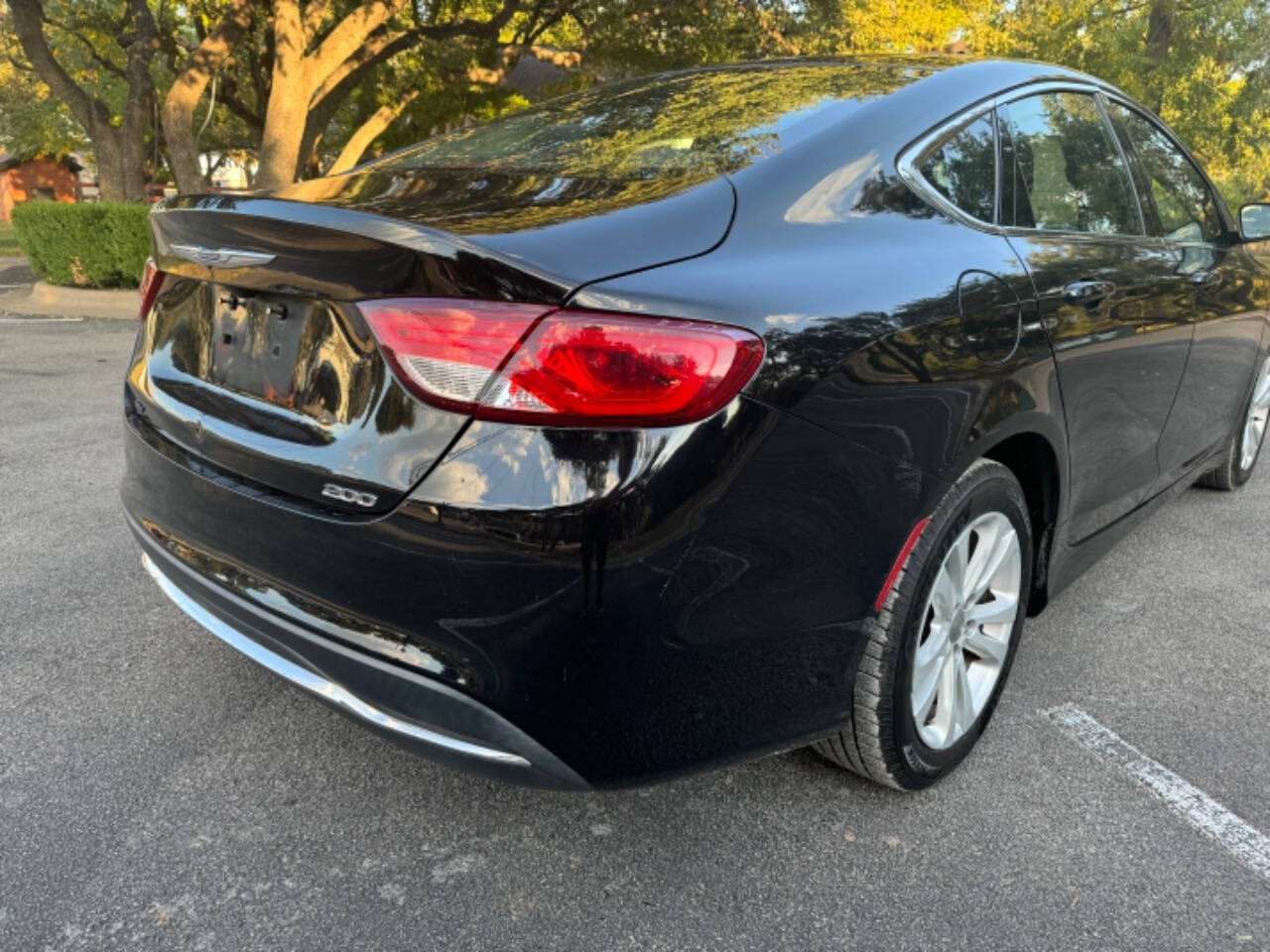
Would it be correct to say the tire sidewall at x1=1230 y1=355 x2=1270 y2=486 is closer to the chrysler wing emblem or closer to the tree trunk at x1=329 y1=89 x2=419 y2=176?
the chrysler wing emblem

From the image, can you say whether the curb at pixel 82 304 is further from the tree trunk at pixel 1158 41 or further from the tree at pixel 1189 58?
the tree trunk at pixel 1158 41

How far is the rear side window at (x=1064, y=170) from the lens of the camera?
8.05 feet

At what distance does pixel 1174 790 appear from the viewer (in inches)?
90.5

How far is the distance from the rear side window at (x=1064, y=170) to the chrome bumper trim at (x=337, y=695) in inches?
68.1

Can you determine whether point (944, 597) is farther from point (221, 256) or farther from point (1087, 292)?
point (221, 256)

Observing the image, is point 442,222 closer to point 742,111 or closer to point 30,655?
point 742,111

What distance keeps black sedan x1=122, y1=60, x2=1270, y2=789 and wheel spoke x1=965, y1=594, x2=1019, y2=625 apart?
1 cm

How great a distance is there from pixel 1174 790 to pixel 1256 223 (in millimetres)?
2410

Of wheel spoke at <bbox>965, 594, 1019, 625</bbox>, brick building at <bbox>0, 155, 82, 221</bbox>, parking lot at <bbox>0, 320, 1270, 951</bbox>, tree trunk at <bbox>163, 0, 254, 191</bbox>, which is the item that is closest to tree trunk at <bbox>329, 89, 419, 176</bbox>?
tree trunk at <bbox>163, 0, 254, 191</bbox>

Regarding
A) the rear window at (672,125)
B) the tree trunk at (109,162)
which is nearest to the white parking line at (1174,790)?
the rear window at (672,125)

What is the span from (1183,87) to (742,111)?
21.6m

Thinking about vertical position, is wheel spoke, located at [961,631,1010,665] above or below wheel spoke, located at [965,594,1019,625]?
below

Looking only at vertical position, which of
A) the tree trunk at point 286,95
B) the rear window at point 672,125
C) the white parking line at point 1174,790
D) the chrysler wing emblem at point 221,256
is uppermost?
the tree trunk at point 286,95

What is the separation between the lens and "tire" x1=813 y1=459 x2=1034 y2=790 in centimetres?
195
